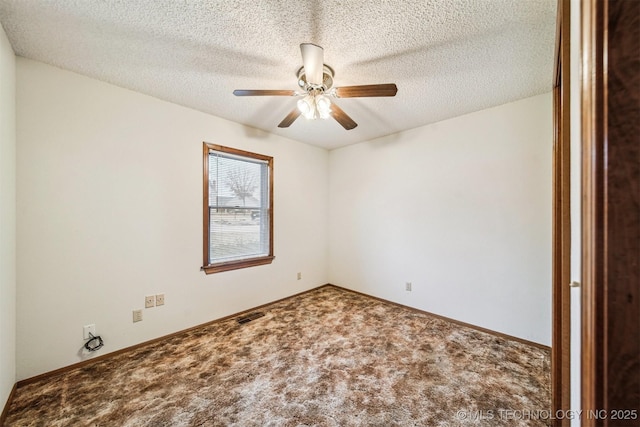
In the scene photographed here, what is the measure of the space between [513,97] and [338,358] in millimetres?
3011

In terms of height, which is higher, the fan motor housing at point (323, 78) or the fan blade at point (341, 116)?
the fan motor housing at point (323, 78)

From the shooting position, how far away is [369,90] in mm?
1674

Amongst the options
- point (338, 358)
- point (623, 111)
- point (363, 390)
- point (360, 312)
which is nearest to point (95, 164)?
point (338, 358)

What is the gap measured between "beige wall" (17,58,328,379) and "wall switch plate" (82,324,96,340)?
3cm

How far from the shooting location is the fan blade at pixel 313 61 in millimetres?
1376

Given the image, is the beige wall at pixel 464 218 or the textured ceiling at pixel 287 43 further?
the beige wall at pixel 464 218

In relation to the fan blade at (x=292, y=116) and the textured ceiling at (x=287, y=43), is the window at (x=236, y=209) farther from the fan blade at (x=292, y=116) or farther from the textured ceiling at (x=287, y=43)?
the fan blade at (x=292, y=116)

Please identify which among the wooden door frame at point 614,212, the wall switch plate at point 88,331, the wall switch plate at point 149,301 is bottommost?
the wall switch plate at point 88,331

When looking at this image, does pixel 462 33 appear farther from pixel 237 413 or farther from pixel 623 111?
pixel 237 413

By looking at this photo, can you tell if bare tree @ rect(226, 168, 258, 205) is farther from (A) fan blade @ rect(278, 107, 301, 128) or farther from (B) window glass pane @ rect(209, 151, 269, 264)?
(A) fan blade @ rect(278, 107, 301, 128)

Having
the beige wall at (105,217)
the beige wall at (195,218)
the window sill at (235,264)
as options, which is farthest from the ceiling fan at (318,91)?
the window sill at (235,264)

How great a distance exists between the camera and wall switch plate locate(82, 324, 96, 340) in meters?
1.98

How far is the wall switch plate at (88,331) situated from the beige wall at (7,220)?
360 mm

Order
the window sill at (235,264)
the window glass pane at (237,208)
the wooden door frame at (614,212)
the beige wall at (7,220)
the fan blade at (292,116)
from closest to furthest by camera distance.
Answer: the wooden door frame at (614,212) < the beige wall at (7,220) < the fan blade at (292,116) < the window sill at (235,264) < the window glass pane at (237,208)
